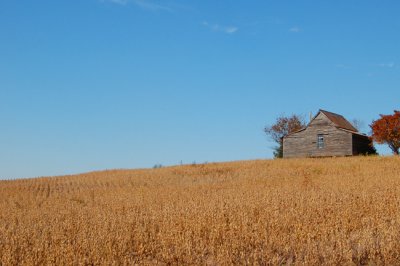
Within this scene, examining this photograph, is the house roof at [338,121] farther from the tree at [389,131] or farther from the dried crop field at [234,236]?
the dried crop field at [234,236]

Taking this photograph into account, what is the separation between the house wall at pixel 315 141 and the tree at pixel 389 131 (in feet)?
20.5

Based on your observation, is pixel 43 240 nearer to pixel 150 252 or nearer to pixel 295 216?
pixel 150 252

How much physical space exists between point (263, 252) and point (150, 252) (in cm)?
189

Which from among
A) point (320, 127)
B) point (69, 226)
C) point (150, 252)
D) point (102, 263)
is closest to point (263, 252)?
point (150, 252)

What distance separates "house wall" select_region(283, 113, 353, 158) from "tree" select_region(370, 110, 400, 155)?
6237 mm

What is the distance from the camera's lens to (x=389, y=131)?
49.5m

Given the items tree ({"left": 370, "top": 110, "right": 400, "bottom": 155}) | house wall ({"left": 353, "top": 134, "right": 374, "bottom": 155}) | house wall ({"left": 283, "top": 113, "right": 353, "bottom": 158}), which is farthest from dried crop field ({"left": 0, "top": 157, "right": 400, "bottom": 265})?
tree ({"left": 370, "top": 110, "right": 400, "bottom": 155})

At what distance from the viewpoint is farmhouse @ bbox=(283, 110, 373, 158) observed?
4478cm

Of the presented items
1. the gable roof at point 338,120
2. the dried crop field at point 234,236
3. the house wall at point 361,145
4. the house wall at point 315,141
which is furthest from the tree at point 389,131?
the dried crop field at point 234,236

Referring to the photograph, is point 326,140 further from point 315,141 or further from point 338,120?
point 338,120

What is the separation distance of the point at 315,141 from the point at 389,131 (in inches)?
367

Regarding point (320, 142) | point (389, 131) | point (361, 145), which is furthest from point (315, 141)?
point (389, 131)

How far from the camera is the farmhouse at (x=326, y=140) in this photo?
44.8 meters

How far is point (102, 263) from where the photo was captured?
6.77 meters
